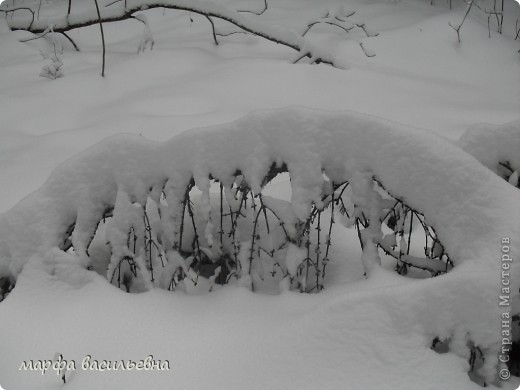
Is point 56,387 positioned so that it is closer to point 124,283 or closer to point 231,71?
point 124,283

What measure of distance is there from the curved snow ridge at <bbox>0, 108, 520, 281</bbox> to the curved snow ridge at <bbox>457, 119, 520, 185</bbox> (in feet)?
1.43

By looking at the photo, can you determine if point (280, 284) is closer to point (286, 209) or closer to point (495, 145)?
point (286, 209)

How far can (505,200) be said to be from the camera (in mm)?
1695

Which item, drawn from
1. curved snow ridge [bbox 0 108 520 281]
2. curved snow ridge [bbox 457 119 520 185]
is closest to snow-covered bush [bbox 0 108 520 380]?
curved snow ridge [bbox 0 108 520 281]

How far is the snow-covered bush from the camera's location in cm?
161

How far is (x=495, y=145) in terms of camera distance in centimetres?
217

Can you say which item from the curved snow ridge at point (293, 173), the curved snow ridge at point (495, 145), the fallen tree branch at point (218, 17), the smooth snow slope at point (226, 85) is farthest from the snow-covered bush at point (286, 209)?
the fallen tree branch at point (218, 17)

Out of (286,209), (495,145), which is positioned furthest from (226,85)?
(495,145)

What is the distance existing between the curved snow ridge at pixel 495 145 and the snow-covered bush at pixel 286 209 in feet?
1.46

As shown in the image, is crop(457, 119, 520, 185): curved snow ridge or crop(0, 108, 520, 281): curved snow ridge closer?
crop(0, 108, 520, 281): curved snow ridge

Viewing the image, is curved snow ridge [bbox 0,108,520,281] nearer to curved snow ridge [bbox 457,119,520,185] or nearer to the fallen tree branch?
curved snow ridge [bbox 457,119,520,185]

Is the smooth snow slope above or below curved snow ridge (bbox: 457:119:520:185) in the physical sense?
below

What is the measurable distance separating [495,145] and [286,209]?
1.02 m

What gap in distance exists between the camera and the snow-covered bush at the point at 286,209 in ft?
5.27
